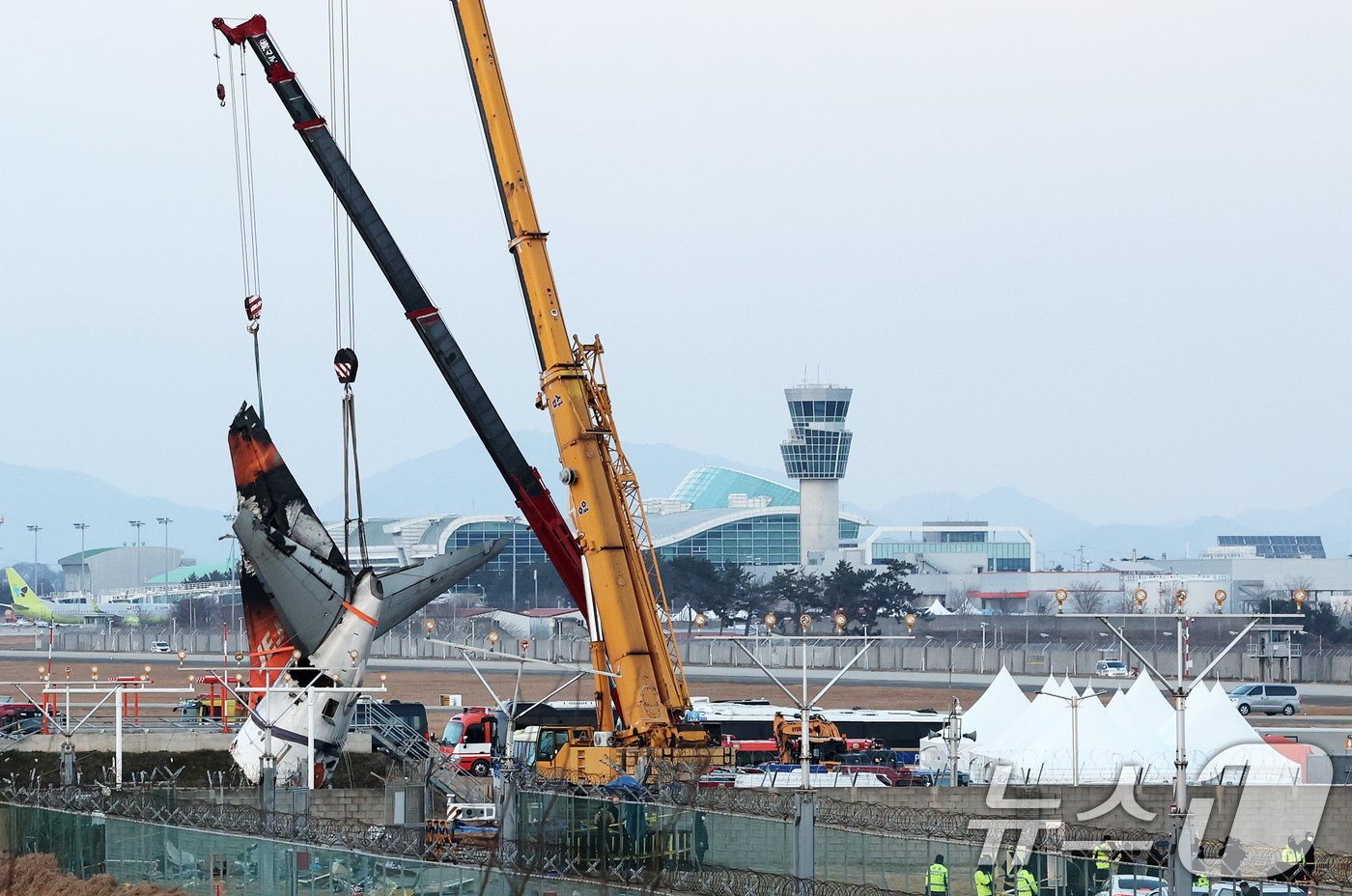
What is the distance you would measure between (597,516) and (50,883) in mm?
18459

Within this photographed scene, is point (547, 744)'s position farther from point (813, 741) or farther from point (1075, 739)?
point (1075, 739)

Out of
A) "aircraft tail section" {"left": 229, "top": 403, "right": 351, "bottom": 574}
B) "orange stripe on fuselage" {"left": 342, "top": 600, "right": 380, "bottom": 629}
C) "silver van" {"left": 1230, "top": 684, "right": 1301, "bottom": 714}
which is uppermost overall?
"aircraft tail section" {"left": 229, "top": 403, "right": 351, "bottom": 574}

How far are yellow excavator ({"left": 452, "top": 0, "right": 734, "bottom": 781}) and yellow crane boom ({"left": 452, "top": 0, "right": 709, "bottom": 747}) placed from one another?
2cm

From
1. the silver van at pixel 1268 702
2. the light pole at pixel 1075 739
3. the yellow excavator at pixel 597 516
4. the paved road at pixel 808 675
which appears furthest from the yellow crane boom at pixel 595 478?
the silver van at pixel 1268 702

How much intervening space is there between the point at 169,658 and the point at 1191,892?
121135mm

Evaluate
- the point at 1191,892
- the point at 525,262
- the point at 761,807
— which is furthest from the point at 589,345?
the point at 1191,892

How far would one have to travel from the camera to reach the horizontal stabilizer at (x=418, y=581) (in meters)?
49.2

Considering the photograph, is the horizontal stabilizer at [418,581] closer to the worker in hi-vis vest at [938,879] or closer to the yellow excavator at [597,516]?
the yellow excavator at [597,516]

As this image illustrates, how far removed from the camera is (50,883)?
31.0m

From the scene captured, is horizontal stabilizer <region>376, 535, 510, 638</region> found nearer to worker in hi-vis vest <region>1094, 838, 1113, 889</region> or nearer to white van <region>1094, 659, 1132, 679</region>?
worker in hi-vis vest <region>1094, 838, 1113, 889</region>

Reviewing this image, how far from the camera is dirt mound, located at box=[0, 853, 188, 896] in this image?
29484 mm

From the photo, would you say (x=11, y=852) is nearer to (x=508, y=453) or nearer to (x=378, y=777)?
(x=378, y=777)

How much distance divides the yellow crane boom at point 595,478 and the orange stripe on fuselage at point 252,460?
718 cm

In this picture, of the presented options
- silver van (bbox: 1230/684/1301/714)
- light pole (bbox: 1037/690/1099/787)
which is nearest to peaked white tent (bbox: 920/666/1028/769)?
light pole (bbox: 1037/690/1099/787)
